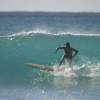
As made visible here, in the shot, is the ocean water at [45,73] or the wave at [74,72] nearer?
the ocean water at [45,73]

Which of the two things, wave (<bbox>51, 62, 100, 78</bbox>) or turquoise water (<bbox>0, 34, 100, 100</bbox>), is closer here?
turquoise water (<bbox>0, 34, 100, 100</bbox>)

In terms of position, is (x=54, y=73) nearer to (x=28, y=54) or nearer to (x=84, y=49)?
(x=28, y=54)

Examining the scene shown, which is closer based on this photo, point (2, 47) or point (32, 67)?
point (32, 67)

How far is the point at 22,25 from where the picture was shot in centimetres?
3431

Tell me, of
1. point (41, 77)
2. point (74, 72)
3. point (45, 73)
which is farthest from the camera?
point (45, 73)

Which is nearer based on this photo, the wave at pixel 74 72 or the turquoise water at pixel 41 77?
the turquoise water at pixel 41 77

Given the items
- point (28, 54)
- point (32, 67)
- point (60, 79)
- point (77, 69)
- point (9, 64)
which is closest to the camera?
point (60, 79)

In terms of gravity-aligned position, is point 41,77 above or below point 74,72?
below

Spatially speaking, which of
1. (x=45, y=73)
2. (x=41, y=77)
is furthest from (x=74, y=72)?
(x=41, y=77)

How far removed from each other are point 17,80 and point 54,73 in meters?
1.04

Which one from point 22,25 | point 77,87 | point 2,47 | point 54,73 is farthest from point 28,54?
point 22,25

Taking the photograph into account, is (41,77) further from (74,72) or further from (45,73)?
(74,72)

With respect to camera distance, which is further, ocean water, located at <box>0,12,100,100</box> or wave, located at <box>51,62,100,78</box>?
wave, located at <box>51,62,100,78</box>

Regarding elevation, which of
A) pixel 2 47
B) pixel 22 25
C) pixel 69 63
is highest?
pixel 22 25
